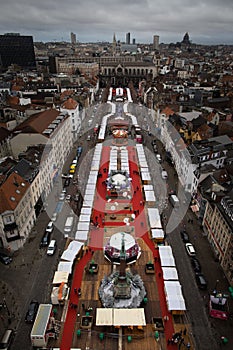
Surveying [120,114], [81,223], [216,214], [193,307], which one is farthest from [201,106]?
[193,307]

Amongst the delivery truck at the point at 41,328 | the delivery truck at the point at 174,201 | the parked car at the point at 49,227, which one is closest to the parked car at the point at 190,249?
the delivery truck at the point at 174,201

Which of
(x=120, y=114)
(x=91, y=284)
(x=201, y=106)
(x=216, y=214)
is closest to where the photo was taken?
(x=91, y=284)

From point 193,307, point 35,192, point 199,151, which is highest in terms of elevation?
point 199,151

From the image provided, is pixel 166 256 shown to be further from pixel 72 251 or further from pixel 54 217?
pixel 54 217

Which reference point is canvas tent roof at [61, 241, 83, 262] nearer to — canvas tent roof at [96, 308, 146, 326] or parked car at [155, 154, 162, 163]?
canvas tent roof at [96, 308, 146, 326]

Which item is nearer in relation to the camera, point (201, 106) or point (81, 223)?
point (81, 223)

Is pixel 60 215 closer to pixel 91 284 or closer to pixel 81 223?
pixel 81 223

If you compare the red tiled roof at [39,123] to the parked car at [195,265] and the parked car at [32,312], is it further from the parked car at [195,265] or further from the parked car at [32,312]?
the parked car at [195,265]

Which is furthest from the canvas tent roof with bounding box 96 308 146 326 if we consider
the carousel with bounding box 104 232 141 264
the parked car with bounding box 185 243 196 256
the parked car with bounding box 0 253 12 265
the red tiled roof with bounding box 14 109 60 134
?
the red tiled roof with bounding box 14 109 60 134
